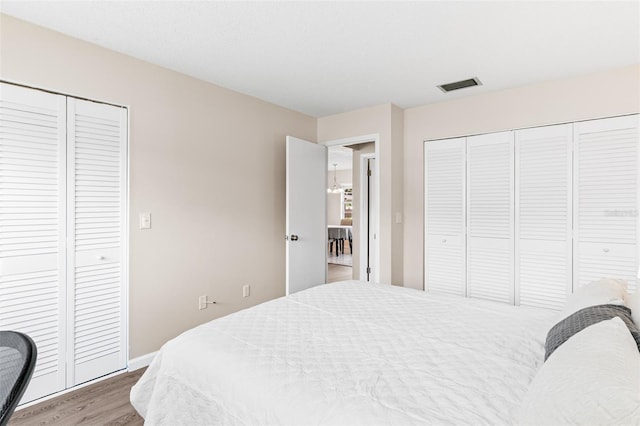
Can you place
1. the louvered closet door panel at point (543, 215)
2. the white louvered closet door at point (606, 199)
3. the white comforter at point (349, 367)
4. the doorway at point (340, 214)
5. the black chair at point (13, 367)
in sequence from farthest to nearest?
the doorway at point (340, 214), the louvered closet door panel at point (543, 215), the white louvered closet door at point (606, 199), the white comforter at point (349, 367), the black chair at point (13, 367)

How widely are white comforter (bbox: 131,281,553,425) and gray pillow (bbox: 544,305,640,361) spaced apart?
0.44 ft

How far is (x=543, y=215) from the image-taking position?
313 centimetres

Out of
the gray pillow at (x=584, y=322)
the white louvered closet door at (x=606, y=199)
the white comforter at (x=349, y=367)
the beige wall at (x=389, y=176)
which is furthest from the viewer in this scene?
the beige wall at (x=389, y=176)

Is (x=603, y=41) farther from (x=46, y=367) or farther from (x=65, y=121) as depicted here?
(x=46, y=367)

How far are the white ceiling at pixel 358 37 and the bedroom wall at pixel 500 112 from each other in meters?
0.15

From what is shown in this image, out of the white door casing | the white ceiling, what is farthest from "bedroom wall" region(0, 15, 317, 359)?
the white door casing

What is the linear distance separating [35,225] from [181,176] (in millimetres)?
1042

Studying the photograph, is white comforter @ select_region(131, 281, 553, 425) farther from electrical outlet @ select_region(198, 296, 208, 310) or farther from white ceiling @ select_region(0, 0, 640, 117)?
white ceiling @ select_region(0, 0, 640, 117)

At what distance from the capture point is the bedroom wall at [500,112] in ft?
9.27

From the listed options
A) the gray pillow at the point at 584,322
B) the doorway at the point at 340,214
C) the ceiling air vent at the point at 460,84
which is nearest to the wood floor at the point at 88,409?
the gray pillow at the point at 584,322

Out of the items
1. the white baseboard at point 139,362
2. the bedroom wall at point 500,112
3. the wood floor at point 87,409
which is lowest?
the wood floor at point 87,409

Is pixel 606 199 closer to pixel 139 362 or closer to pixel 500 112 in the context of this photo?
pixel 500 112

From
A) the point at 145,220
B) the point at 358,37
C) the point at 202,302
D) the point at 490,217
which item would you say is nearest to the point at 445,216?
the point at 490,217

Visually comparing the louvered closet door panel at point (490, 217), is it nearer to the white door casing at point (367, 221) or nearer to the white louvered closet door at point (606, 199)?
the white louvered closet door at point (606, 199)
